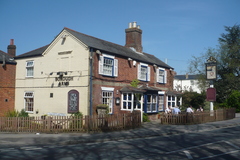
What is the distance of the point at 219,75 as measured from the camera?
4372 cm

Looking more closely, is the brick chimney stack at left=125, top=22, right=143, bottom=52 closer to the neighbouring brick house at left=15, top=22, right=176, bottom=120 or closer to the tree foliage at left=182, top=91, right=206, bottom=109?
the neighbouring brick house at left=15, top=22, right=176, bottom=120

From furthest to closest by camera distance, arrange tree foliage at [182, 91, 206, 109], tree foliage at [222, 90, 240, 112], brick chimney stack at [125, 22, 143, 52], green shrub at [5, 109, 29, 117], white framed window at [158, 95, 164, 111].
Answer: tree foliage at [222, 90, 240, 112] → tree foliage at [182, 91, 206, 109] → brick chimney stack at [125, 22, 143, 52] → white framed window at [158, 95, 164, 111] → green shrub at [5, 109, 29, 117]

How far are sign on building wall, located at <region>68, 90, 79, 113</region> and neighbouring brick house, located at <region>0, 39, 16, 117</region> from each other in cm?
720

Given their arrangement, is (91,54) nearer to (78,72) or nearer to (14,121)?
(78,72)

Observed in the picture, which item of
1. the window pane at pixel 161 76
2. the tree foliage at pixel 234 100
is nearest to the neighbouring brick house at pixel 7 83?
the window pane at pixel 161 76

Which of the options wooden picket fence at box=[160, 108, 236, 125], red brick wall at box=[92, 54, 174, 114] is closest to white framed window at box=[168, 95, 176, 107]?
red brick wall at box=[92, 54, 174, 114]

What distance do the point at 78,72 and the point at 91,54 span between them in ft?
6.08

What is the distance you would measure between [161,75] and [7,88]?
1594 centimetres

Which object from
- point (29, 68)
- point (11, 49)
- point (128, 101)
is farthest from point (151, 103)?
point (11, 49)

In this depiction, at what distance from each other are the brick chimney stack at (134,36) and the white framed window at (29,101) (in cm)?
1154

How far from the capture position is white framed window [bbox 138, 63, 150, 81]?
26.2m

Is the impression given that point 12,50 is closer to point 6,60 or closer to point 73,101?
point 6,60

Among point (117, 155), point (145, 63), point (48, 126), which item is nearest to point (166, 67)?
point (145, 63)

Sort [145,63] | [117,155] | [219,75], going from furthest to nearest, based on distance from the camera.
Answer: [219,75] < [145,63] < [117,155]
